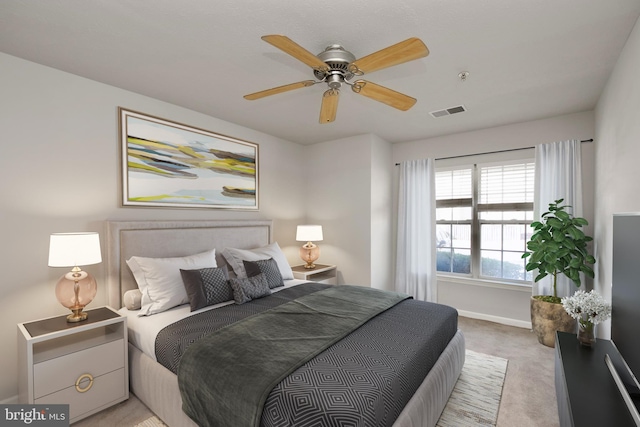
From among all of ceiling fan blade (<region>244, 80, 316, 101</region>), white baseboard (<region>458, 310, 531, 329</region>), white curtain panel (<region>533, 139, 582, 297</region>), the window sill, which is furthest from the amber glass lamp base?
white curtain panel (<region>533, 139, 582, 297</region>)

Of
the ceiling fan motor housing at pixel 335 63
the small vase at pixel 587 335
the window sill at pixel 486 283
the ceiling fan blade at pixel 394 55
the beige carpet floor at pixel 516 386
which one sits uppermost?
the ceiling fan motor housing at pixel 335 63

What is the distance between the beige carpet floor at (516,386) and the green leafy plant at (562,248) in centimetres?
69

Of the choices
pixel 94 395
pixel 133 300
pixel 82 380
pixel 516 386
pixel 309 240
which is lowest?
pixel 516 386

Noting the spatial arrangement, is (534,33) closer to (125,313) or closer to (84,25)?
(84,25)

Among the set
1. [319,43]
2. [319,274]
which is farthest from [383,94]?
[319,274]

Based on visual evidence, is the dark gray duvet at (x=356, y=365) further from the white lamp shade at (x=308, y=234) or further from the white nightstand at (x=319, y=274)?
the white lamp shade at (x=308, y=234)

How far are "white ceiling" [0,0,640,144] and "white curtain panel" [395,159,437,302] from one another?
1.44 metres

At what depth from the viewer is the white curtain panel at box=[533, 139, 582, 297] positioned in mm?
3471

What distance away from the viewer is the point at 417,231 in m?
4.54

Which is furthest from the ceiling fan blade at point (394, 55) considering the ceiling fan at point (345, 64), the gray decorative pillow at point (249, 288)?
the gray decorative pillow at point (249, 288)

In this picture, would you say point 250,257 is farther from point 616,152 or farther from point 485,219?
point 616,152

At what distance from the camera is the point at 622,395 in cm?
154

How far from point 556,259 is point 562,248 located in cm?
13

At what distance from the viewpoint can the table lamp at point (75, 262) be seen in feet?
6.98
